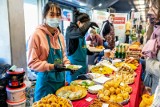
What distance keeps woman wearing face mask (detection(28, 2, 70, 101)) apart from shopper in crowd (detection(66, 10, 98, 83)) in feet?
3.06

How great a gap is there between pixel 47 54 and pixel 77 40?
3.85 feet

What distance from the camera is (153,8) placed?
1.87 metres

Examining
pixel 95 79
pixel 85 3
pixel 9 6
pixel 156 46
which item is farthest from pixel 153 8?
pixel 85 3

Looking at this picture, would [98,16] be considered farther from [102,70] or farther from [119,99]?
[119,99]

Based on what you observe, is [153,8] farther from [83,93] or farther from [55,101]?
[55,101]

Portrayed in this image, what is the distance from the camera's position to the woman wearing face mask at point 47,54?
1877 millimetres

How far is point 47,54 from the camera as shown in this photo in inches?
78.0

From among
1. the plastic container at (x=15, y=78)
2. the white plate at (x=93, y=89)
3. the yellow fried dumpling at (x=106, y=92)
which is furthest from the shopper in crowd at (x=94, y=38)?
the plastic container at (x=15, y=78)

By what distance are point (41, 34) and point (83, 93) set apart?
0.79m

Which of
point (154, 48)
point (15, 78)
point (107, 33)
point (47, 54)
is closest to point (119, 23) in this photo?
point (107, 33)

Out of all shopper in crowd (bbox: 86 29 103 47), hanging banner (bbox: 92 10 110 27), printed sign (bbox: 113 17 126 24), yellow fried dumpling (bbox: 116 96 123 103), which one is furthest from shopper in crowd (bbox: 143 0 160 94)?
printed sign (bbox: 113 17 126 24)

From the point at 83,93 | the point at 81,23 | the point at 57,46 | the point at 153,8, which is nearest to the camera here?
the point at 83,93

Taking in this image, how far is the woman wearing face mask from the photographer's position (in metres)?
1.88

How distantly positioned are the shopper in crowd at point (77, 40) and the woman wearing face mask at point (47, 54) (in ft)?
3.06
